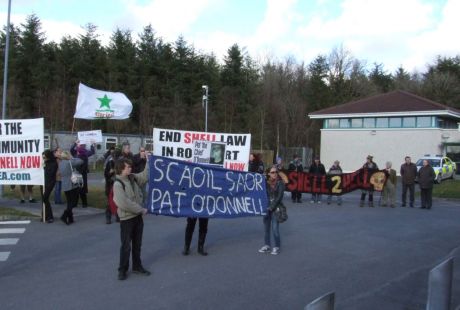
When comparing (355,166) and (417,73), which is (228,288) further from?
(417,73)

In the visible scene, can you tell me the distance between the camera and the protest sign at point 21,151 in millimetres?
12727

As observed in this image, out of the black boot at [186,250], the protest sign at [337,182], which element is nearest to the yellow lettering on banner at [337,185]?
the protest sign at [337,182]

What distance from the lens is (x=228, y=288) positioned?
7.05 metres

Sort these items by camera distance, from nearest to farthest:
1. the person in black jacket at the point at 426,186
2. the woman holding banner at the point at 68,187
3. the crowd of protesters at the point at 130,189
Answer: the crowd of protesters at the point at 130,189, the woman holding banner at the point at 68,187, the person in black jacket at the point at 426,186

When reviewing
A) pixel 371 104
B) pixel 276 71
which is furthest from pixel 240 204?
pixel 276 71

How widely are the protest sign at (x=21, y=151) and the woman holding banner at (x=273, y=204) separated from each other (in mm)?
6643

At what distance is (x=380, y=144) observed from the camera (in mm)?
42156

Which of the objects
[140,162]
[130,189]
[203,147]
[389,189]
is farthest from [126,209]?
[389,189]

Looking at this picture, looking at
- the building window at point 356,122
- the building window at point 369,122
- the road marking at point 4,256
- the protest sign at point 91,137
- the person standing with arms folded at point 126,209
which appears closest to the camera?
the person standing with arms folded at point 126,209

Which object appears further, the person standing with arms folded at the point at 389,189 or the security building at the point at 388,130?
the security building at the point at 388,130

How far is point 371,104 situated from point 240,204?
38.6 metres

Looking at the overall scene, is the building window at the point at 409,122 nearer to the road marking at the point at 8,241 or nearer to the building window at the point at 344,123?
the building window at the point at 344,123

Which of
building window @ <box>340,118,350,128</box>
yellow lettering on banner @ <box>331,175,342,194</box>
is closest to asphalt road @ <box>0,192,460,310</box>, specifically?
yellow lettering on banner @ <box>331,175,342,194</box>

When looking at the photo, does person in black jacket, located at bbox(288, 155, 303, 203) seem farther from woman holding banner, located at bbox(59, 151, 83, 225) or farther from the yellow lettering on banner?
woman holding banner, located at bbox(59, 151, 83, 225)
